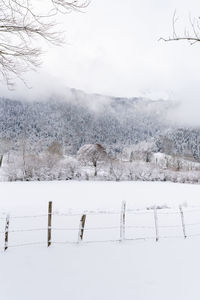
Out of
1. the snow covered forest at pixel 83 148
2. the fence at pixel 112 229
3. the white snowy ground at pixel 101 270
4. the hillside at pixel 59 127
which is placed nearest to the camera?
the white snowy ground at pixel 101 270

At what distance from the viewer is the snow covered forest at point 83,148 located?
130ft

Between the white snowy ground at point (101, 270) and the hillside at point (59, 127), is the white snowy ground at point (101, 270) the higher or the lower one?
the lower one

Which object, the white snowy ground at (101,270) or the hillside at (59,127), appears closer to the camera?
the white snowy ground at (101,270)

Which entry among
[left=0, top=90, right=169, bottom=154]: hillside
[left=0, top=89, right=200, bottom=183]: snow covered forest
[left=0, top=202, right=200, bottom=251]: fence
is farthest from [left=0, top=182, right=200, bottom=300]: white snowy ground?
[left=0, top=90, right=169, bottom=154]: hillside

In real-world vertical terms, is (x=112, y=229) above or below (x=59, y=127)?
below

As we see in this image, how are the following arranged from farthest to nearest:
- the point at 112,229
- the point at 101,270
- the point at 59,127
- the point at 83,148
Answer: the point at 59,127 → the point at 83,148 → the point at 112,229 → the point at 101,270

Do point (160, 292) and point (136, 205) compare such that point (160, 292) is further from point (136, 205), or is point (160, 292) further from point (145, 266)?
point (136, 205)

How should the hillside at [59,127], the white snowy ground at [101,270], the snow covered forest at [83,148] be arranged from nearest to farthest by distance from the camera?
the white snowy ground at [101,270] → the snow covered forest at [83,148] → the hillside at [59,127]

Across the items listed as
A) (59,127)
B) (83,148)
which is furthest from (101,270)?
(59,127)

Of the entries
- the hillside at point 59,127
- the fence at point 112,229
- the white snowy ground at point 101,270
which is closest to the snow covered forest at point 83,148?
the hillside at point 59,127

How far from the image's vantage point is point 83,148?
57.8 metres

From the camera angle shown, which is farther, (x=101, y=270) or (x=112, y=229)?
(x=112, y=229)

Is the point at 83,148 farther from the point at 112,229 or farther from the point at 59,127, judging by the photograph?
the point at 59,127

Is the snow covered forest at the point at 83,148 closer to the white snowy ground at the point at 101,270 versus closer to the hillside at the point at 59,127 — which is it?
the hillside at the point at 59,127
